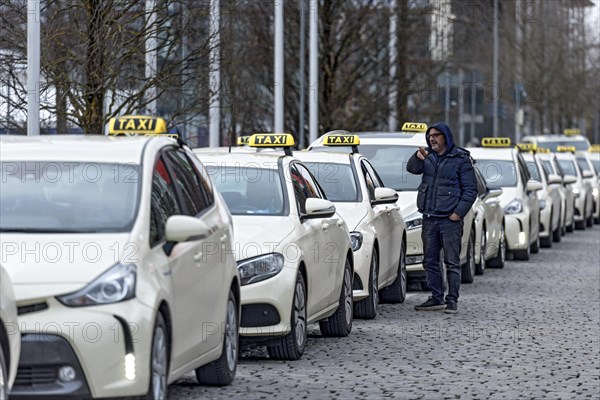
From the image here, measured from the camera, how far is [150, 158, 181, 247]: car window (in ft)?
27.8

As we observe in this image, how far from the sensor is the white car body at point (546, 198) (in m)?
28.2

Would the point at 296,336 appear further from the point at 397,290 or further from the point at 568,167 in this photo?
the point at 568,167

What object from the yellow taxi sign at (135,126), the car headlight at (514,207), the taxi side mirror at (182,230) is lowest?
the car headlight at (514,207)

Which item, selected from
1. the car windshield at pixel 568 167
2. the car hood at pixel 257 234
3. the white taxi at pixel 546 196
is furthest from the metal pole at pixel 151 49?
the car windshield at pixel 568 167

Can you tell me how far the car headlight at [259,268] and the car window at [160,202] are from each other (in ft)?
6.55

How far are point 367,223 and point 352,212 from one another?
0.97ft

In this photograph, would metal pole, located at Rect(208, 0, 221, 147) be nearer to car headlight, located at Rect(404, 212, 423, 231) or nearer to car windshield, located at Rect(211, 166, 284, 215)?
car headlight, located at Rect(404, 212, 423, 231)

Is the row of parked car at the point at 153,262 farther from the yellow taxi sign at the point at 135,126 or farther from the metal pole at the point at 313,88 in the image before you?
the metal pole at the point at 313,88

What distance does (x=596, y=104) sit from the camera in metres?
87.0

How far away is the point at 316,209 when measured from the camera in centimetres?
1170

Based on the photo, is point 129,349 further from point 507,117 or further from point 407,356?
point 507,117

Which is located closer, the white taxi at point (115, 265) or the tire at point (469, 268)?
the white taxi at point (115, 265)

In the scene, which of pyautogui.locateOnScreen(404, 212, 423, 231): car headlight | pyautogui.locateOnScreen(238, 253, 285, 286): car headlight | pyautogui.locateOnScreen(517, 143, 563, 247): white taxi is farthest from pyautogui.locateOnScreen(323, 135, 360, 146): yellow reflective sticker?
pyautogui.locateOnScreen(517, 143, 563, 247): white taxi

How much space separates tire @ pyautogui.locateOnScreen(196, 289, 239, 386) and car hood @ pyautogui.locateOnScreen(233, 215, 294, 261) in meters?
1.03
